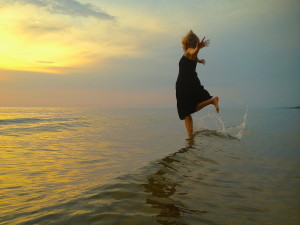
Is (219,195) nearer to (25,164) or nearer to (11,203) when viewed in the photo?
(11,203)

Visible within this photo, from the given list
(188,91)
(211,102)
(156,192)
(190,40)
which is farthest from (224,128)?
(156,192)

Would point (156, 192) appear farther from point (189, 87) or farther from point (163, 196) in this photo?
point (189, 87)

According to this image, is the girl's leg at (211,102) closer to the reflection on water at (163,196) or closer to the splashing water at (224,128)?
the splashing water at (224,128)

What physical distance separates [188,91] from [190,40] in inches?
56.3

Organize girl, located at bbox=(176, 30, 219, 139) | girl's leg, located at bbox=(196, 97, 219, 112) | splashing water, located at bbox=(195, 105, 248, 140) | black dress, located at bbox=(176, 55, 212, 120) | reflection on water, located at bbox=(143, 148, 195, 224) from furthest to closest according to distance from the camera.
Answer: splashing water, located at bbox=(195, 105, 248, 140)
black dress, located at bbox=(176, 55, 212, 120)
girl, located at bbox=(176, 30, 219, 139)
girl's leg, located at bbox=(196, 97, 219, 112)
reflection on water, located at bbox=(143, 148, 195, 224)

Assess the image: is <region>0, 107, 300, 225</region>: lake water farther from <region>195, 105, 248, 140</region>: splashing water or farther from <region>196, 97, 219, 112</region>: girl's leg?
<region>195, 105, 248, 140</region>: splashing water

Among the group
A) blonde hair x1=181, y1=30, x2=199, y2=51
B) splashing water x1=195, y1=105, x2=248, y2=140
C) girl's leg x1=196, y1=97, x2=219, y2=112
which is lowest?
splashing water x1=195, y1=105, x2=248, y2=140

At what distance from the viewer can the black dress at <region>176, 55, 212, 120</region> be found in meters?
7.28

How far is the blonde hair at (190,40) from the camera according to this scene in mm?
7000

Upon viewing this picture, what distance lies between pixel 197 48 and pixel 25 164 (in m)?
4.79

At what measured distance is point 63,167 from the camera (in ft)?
15.8

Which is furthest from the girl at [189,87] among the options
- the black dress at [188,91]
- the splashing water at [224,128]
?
the splashing water at [224,128]

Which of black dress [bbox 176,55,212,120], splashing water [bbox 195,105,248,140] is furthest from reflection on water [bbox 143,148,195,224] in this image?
splashing water [bbox 195,105,248,140]

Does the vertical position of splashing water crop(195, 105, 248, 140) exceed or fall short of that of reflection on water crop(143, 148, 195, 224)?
it falls short
